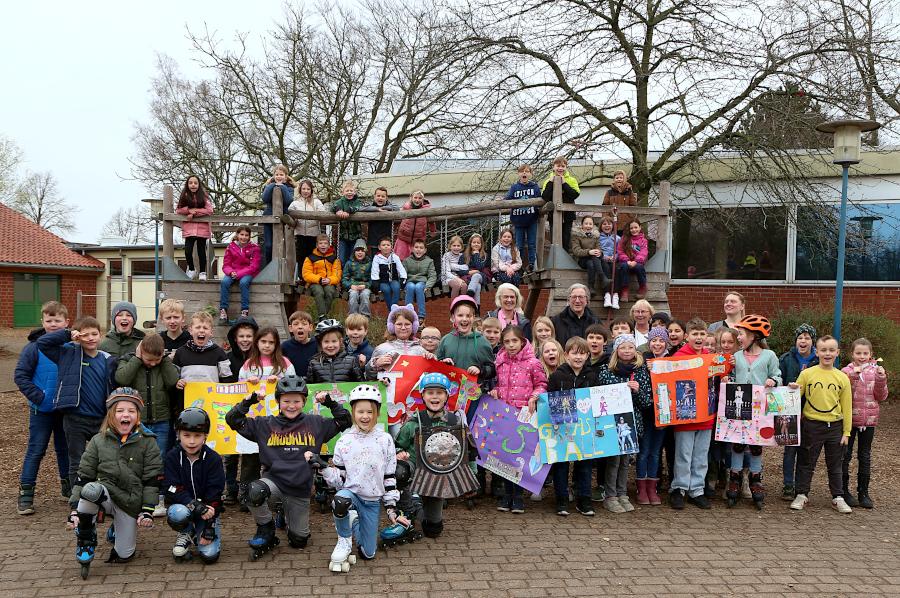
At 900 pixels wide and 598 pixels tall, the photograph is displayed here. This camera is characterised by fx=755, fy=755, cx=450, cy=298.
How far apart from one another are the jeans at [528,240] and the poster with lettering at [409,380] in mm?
4202

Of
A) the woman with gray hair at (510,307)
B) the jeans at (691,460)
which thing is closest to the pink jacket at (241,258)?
the woman with gray hair at (510,307)

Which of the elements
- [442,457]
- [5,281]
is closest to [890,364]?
[442,457]

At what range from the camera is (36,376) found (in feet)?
21.2

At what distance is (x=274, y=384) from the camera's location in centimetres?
655

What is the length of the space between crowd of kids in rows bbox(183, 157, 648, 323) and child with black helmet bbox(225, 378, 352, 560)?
14.6 feet

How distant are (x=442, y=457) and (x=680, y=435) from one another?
2500 millimetres

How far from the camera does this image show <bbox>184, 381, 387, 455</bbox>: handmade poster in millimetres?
6469

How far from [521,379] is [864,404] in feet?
10.9

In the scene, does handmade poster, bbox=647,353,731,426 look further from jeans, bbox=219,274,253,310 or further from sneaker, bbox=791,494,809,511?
jeans, bbox=219,274,253,310

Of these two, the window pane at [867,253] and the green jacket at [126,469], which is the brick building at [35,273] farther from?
the green jacket at [126,469]

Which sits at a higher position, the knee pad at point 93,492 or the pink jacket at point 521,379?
the pink jacket at point 521,379

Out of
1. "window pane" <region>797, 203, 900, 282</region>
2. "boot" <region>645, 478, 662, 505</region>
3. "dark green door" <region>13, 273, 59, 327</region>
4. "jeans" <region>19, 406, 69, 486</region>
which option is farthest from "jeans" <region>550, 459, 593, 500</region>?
"dark green door" <region>13, 273, 59, 327</region>

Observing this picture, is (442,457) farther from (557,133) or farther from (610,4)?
(610,4)

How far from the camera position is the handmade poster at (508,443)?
677 cm
